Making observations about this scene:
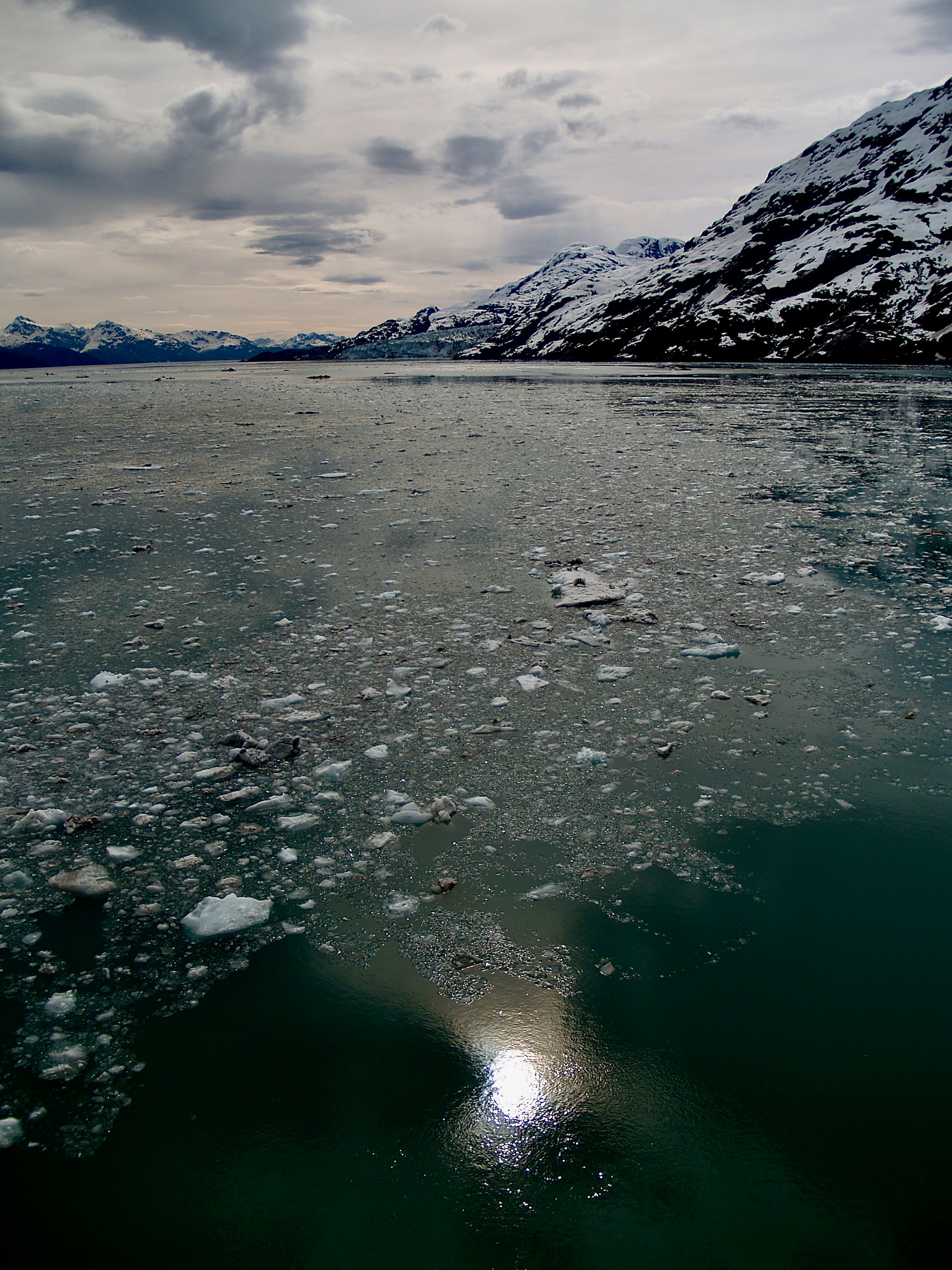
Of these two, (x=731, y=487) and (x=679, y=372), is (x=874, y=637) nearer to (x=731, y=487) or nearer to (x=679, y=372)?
(x=731, y=487)

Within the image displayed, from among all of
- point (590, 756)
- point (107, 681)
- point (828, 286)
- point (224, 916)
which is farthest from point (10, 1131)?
point (828, 286)

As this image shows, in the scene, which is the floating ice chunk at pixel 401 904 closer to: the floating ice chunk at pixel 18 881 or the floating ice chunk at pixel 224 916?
the floating ice chunk at pixel 224 916

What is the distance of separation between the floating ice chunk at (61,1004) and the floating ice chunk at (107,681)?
3.40m

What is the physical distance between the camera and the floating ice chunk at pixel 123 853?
13.7 feet

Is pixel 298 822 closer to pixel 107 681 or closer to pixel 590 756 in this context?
pixel 590 756

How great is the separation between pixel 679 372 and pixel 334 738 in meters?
81.2

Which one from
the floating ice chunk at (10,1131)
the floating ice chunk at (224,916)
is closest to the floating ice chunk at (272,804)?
the floating ice chunk at (224,916)

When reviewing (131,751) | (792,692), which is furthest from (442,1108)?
(792,692)

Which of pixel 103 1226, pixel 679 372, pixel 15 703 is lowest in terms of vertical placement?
pixel 103 1226

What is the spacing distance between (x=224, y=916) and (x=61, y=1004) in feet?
2.65

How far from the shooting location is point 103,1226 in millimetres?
2445

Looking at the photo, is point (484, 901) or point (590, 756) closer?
point (484, 901)

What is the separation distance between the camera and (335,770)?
5.05 m

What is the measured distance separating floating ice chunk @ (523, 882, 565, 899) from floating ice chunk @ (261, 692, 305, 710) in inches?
116
